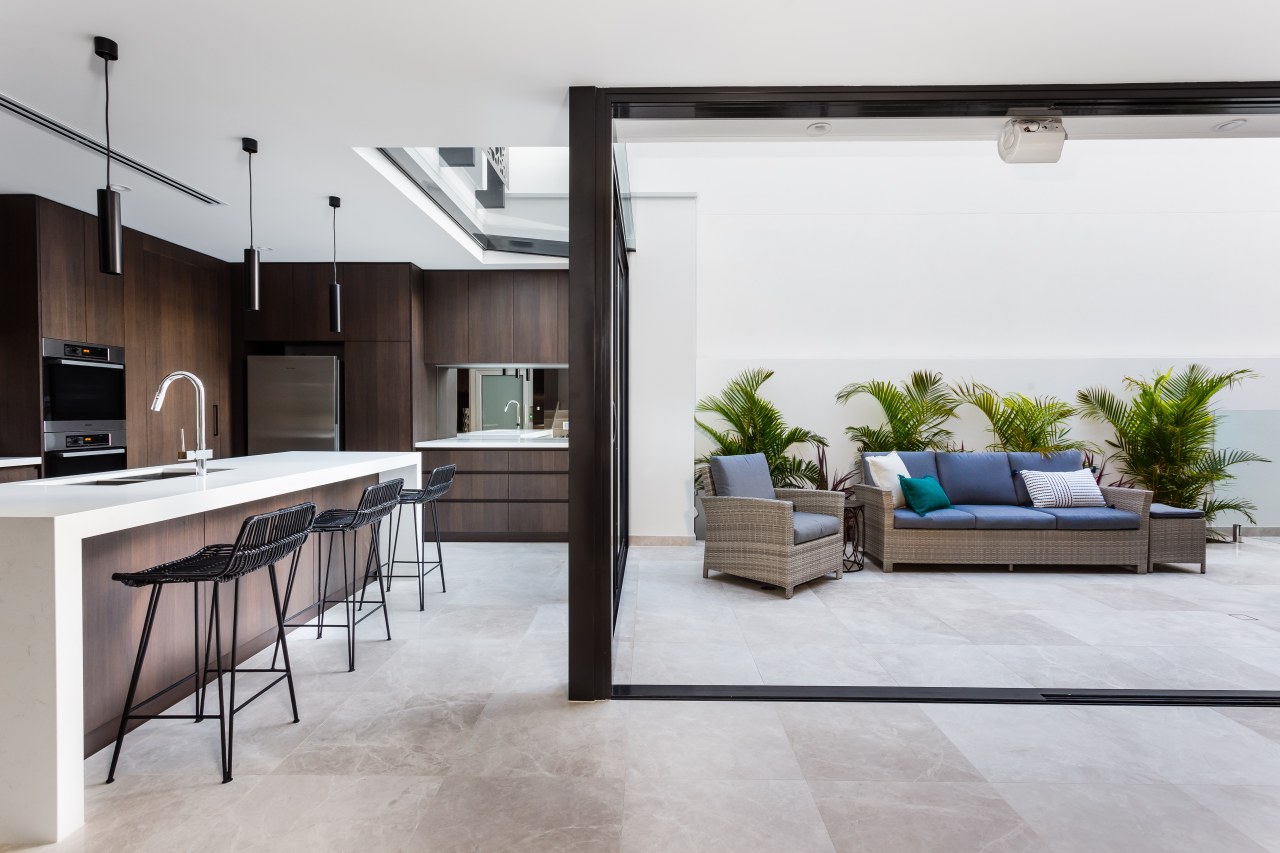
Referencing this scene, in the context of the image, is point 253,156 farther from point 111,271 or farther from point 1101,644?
point 1101,644

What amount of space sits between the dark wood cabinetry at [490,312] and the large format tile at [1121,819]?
5041mm

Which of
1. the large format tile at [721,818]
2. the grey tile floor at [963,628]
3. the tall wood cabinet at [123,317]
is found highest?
the tall wood cabinet at [123,317]

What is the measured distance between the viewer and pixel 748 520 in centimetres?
452

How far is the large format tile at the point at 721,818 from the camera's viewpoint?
1.78m

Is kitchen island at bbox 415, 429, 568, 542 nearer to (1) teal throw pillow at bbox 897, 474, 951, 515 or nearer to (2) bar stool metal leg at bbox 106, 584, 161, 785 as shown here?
(1) teal throw pillow at bbox 897, 474, 951, 515

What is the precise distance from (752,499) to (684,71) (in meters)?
2.71

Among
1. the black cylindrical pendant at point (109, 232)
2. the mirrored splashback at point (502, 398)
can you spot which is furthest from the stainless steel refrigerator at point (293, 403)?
the black cylindrical pendant at point (109, 232)

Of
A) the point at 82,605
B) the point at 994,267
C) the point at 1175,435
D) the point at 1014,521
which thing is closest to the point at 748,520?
the point at 1014,521

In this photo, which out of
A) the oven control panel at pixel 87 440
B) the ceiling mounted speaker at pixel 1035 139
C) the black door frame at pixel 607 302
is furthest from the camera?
the oven control panel at pixel 87 440

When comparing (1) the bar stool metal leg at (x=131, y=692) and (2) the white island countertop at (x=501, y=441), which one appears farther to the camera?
(2) the white island countertop at (x=501, y=441)

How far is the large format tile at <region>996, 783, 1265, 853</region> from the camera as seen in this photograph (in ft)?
5.84

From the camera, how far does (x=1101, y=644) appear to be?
3412mm

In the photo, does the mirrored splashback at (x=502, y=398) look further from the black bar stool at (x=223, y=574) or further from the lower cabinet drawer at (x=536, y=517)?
the black bar stool at (x=223, y=574)

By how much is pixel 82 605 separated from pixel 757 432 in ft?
15.3
